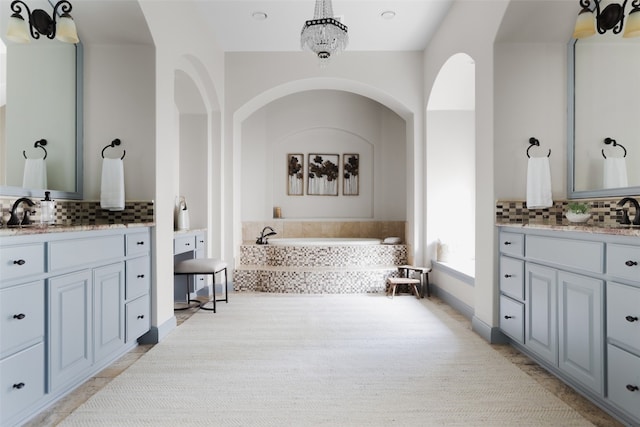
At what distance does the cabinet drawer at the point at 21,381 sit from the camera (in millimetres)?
1597

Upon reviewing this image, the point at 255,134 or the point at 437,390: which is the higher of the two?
the point at 255,134

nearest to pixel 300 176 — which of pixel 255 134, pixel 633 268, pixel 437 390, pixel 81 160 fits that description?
pixel 255 134

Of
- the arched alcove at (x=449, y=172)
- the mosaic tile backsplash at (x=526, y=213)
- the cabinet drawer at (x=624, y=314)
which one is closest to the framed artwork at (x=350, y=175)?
the arched alcove at (x=449, y=172)

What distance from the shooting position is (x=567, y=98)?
2949 millimetres

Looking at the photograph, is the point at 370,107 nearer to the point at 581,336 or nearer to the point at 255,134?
the point at 255,134

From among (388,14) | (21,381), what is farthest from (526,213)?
(21,381)

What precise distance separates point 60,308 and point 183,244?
1983mm

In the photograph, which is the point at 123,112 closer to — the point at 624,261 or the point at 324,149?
the point at 624,261

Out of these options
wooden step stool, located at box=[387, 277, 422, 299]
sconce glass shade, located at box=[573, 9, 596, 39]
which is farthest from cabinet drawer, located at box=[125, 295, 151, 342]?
sconce glass shade, located at box=[573, 9, 596, 39]

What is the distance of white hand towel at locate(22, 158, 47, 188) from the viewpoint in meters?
2.49

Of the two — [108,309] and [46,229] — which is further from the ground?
[46,229]

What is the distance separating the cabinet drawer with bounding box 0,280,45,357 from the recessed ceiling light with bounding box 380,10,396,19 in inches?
146

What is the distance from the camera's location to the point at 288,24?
4.13 metres

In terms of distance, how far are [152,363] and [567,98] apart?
3574 millimetres
